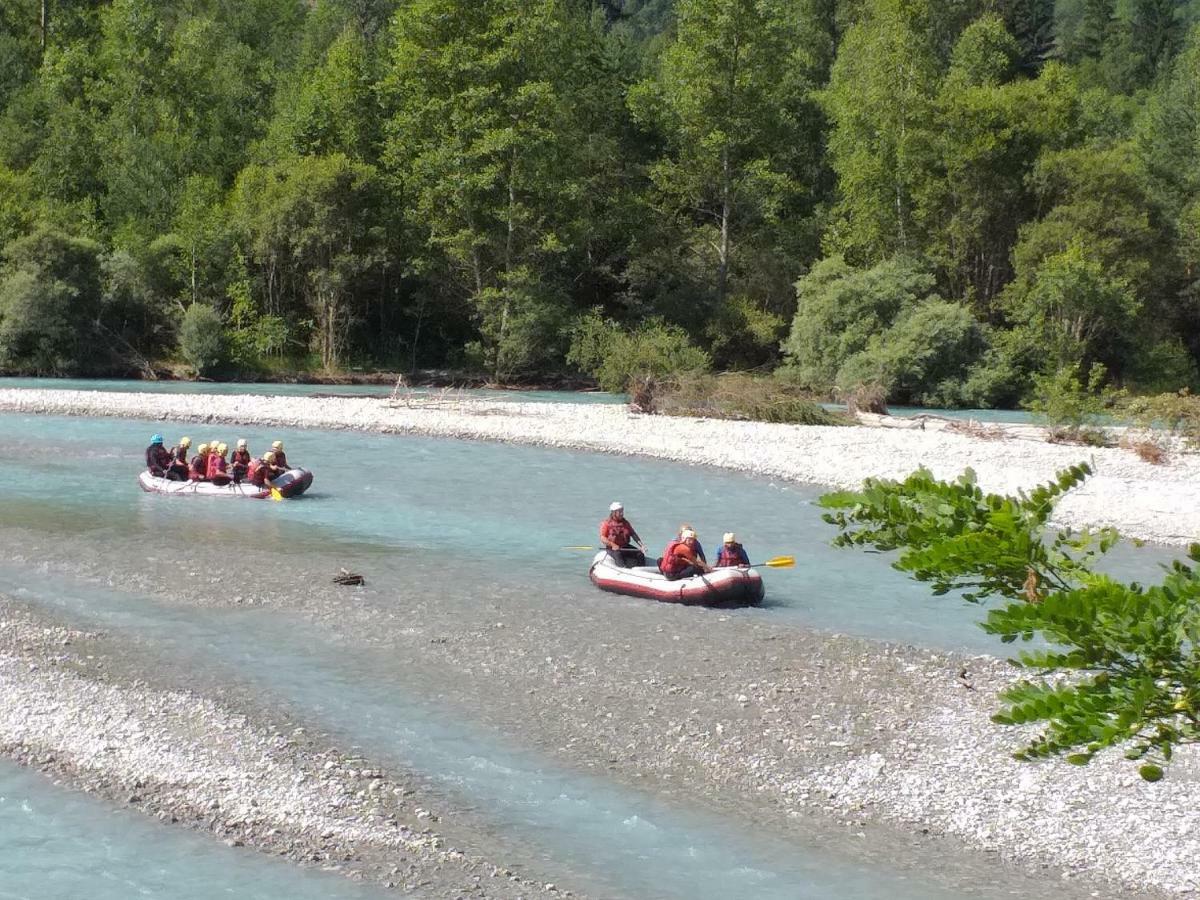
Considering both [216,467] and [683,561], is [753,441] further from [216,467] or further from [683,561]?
[683,561]

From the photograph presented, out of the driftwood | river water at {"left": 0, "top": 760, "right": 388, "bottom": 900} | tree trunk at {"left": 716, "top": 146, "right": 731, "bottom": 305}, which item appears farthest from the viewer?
tree trunk at {"left": 716, "top": 146, "right": 731, "bottom": 305}

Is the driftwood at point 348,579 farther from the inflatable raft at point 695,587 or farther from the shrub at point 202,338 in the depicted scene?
the shrub at point 202,338

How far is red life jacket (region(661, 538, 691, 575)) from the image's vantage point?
16.5 m

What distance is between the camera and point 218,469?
24.5 metres

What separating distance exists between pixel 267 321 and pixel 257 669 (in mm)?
39032

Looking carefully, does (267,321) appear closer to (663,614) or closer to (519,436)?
(519,436)

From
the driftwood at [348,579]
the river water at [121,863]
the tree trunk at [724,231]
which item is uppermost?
the tree trunk at [724,231]

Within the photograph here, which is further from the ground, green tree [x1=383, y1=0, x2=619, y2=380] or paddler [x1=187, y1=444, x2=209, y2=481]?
green tree [x1=383, y1=0, x2=619, y2=380]

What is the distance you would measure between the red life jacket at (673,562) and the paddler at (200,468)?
37.7ft

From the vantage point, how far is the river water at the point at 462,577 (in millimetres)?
9453

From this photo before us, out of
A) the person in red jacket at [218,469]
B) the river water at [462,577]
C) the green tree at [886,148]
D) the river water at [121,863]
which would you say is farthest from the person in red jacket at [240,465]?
the green tree at [886,148]

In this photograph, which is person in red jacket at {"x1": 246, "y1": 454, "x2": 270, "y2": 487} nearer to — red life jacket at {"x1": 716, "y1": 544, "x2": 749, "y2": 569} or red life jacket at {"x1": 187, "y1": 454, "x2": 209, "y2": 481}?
red life jacket at {"x1": 187, "y1": 454, "x2": 209, "y2": 481}

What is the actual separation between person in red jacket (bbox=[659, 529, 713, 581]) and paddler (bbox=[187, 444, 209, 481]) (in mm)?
11540

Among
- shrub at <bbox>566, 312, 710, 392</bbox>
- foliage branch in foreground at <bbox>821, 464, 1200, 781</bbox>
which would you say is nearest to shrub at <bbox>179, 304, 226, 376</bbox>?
shrub at <bbox>566, 312, 710, 392</bbox>
